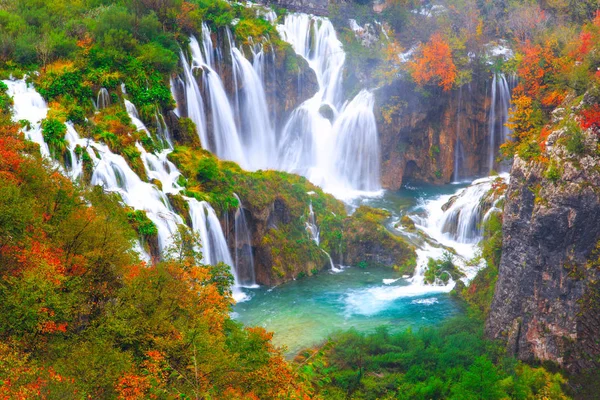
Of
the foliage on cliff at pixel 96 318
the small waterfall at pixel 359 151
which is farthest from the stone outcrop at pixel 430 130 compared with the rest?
the foliage on cliff at pixel 96 318

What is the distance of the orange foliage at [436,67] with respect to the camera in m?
38.2

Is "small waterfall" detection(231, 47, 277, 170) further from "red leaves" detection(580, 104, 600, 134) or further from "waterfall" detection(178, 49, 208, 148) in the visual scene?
"red leaves" detection(580, 104, 600, 134)

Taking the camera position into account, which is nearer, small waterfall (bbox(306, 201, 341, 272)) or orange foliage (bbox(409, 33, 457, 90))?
small waterfall (bbox(306, 201, 341, 272))

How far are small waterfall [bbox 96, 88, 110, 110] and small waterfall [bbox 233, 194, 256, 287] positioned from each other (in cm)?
740

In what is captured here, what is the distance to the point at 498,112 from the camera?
39031 mm

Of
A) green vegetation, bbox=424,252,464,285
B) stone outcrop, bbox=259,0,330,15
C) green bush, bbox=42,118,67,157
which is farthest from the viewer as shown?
stone outcrop, bbox=259,0,330,15

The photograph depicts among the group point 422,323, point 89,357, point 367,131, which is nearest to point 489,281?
point 422,323

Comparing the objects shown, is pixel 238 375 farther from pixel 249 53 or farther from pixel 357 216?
pixel 249 53

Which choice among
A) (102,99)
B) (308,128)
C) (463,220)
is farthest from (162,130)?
(463,220)

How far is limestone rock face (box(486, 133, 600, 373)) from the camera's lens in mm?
17125

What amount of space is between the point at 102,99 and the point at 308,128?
17386 millimetres

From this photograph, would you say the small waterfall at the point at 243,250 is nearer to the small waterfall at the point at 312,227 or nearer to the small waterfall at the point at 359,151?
the small waterfall at the point at 312,227

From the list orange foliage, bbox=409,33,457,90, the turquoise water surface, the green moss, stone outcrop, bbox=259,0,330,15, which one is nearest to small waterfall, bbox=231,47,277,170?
stone outcrop, bbox=259,0,330,15

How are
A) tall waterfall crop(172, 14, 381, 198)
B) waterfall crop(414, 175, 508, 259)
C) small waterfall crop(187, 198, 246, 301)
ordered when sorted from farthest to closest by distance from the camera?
tall waterfall crop(172, 14, 381, 198), waterfall crop(414, 175, 508, 259), small waterfall crop(187, 198, 246, 301)
